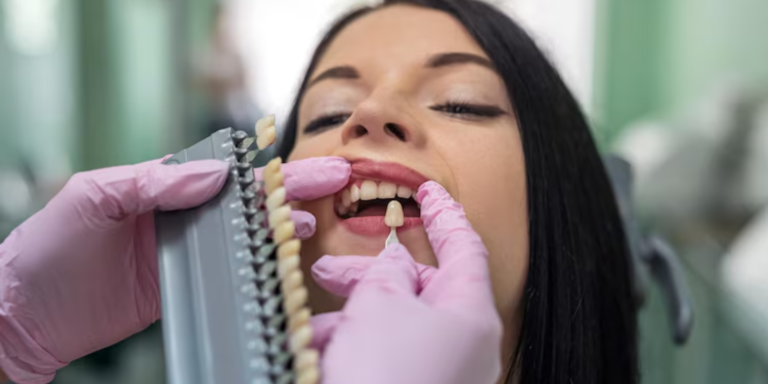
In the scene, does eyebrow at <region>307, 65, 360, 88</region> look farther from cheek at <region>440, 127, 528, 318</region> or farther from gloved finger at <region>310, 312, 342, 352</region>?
gloved finger at <region>310, 312, 342, 352</region>

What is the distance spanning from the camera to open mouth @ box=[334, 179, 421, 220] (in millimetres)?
766

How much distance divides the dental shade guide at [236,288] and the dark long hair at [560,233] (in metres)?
0.38

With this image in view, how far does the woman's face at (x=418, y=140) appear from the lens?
0.76 metres

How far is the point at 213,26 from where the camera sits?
98.3 inches

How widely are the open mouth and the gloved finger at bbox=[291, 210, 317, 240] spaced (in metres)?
0.07

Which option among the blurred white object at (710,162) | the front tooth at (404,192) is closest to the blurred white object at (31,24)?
the front tooth at (404,192)

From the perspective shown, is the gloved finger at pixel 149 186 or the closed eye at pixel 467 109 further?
the closed eye at pixel 467 109

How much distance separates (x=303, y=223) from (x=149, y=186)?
0.19 m

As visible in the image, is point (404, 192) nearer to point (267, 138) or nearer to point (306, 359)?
point (267, 138)

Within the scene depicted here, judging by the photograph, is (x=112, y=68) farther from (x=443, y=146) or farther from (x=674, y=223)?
(x=674, y=223)

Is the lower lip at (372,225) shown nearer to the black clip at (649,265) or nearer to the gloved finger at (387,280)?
the gloved finger at (387,280)

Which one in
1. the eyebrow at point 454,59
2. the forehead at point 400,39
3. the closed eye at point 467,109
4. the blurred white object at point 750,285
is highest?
the forehead at point 400,39

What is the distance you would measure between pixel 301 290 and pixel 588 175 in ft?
1.98

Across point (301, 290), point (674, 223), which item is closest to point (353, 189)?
point (301, 290)
